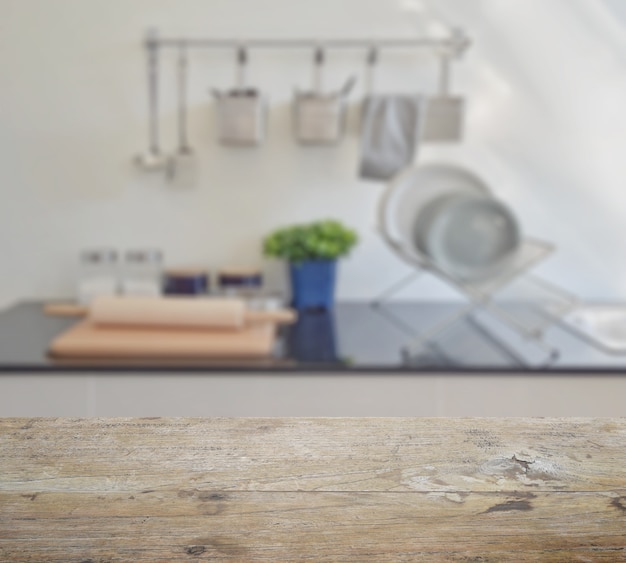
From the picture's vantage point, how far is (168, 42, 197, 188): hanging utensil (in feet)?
5.67

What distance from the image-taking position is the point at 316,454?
0.36m

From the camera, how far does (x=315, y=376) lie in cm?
122

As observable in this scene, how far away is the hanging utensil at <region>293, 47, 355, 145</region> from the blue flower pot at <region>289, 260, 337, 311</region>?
0.30m

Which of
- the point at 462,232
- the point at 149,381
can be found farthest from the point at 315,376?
the point at 462,232

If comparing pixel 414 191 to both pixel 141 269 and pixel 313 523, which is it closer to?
pixel 141 269

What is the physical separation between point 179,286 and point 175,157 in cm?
34

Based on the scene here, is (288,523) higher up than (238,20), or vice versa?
(238,20)

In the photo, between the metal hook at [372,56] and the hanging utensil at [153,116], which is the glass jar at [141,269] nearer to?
the hanging utensil at [153,116]

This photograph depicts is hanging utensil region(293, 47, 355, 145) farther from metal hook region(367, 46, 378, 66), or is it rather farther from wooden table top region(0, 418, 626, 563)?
wooden table top region(0, 418, 626, 563)

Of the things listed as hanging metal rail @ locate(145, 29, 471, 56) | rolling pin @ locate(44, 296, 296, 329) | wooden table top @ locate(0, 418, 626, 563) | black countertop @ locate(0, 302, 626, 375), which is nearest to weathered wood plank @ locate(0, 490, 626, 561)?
wooden table top @ locate(0, 418, 626, 563)

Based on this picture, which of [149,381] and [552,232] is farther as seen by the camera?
[552,232]

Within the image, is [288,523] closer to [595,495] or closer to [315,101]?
[595,495]

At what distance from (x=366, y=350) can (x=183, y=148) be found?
0.77m

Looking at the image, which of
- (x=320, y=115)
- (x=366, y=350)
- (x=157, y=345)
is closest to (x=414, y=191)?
(x=320, y=115)
